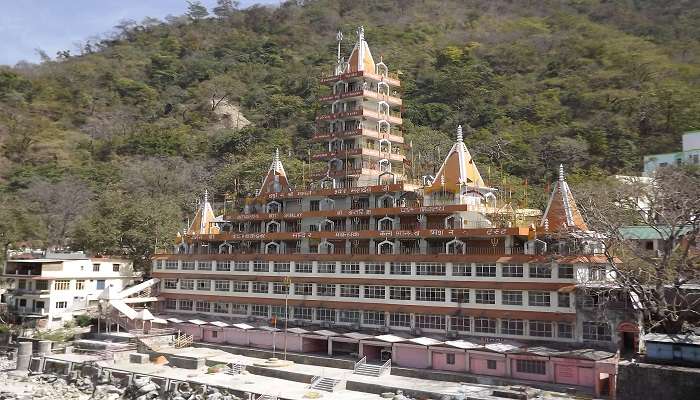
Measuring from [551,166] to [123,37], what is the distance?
13472 centimetres

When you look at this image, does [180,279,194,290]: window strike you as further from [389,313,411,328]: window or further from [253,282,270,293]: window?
[389,313,411,328]: window

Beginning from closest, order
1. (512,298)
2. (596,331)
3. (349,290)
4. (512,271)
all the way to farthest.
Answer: (596,331), (512,298), (512,271), (349,290)

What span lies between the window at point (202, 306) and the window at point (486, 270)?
26185mm

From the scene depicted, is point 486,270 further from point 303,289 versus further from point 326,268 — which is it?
point 303,289

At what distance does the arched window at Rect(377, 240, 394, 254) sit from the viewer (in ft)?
152

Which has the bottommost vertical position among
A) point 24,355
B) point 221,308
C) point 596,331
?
point 24,355

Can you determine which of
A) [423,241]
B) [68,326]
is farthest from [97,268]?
[423,241]

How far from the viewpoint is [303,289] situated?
49875 millimetres

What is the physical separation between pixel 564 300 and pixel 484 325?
5684 millimetres

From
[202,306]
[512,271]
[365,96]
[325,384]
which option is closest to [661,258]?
[512,271]

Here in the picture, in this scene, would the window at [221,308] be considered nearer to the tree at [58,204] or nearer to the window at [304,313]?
the window at [304,313]

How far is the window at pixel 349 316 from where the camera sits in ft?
154

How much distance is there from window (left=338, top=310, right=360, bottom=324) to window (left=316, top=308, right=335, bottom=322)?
2.26 feet

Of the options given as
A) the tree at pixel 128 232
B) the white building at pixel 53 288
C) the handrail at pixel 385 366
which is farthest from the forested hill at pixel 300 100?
the handrail at pixel 385 366
